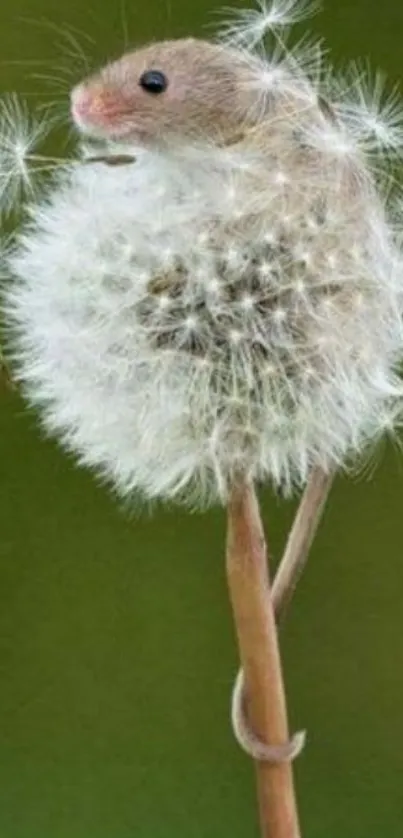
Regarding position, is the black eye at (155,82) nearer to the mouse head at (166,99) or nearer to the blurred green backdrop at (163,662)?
the mouse head at (166,99)

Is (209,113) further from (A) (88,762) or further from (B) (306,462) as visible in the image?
(A) (88,762)

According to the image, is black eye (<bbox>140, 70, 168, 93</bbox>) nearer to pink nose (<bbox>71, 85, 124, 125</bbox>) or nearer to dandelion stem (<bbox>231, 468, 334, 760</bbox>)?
pink nose (<bbox>71, 85, 124, 125</bbox>)

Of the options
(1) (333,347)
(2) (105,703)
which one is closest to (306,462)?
(1) (333,347)

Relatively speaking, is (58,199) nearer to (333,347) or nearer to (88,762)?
(333,347)

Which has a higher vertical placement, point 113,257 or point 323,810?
point 113,257

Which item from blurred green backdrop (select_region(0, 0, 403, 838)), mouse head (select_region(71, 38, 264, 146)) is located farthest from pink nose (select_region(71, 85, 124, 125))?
blurred green backdrop (select_region(0, 0, 403, 838))

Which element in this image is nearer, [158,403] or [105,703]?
[158,403]

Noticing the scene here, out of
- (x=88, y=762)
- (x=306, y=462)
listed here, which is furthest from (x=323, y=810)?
(x=306, y=462)
